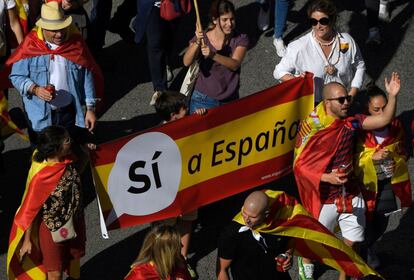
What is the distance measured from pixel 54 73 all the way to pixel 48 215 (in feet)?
4.85

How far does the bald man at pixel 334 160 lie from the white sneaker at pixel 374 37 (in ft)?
11.2

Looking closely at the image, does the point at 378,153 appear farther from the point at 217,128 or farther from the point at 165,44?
the point at 165,44

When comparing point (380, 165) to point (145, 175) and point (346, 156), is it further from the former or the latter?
point (145, 175)

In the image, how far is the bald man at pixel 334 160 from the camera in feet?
26.7

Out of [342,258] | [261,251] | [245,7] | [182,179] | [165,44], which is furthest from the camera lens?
[245,7]

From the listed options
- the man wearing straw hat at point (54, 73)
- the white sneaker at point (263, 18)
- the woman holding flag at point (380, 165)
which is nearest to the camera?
the woman holding flag at point (380, 165)

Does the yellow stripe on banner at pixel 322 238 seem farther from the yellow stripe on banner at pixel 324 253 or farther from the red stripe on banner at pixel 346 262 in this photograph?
the yellow stripe on banner at pixel 324 253

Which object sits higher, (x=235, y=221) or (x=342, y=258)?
(x=235, y=221)

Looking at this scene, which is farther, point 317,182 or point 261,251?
point 317,182

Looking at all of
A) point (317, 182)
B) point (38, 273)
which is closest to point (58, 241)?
point (38, 273)

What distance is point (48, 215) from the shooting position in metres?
8.05

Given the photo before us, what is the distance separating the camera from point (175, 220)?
8.85m

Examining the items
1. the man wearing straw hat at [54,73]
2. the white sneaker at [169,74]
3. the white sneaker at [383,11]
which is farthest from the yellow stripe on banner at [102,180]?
the white sneaker at [383,11]

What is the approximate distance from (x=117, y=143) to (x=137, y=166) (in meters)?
0.28
